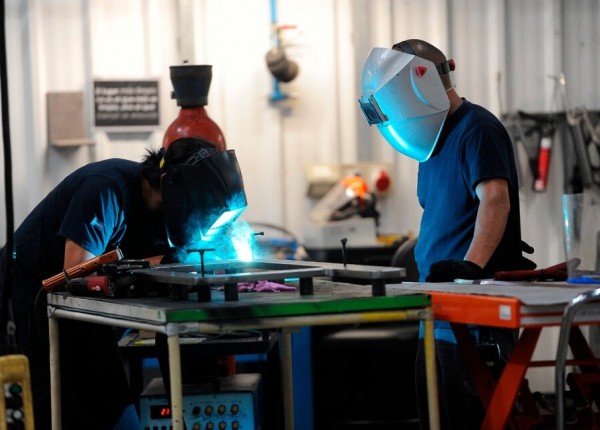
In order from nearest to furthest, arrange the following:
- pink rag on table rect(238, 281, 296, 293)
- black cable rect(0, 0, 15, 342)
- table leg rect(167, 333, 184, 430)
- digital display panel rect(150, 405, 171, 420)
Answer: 1. table leg rect(167, 333, 184, 430)
2. pink rag on table rect(238, 281, 296, 293)
3. black cable rect(0, 0, 15, 342)
4. digital display panel rect(150, 405, 171, 420)

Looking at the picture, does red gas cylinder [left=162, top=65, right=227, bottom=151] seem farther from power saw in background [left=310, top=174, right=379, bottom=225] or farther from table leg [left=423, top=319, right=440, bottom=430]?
table leg [left=423, top=319, right=440, bottom=430]

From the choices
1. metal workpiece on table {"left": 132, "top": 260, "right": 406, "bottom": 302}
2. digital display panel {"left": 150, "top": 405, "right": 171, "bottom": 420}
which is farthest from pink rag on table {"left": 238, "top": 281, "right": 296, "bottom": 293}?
digital display panel {"left": 150, "top": 405, "right": 171, "bottom": 420}

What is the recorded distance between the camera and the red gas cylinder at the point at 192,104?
12.4 feet

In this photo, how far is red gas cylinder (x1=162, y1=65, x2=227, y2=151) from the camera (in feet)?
12.4

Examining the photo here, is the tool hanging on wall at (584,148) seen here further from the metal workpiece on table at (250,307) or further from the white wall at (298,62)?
the metal workpiece on table at (250,307)

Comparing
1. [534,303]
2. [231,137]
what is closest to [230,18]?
[231,137]

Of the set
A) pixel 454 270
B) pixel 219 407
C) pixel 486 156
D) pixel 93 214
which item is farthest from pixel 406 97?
pixel 219 407

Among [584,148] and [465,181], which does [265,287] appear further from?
[584,148]

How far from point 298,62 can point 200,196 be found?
295 cm

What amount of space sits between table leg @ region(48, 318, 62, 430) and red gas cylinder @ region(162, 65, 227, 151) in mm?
1353

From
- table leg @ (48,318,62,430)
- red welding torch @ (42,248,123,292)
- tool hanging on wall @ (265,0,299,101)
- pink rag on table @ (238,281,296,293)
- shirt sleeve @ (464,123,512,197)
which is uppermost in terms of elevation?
tool hanging on wall @ (265,0,299,101)

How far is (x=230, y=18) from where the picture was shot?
5.25 metres

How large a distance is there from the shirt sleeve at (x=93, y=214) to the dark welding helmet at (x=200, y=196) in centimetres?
25

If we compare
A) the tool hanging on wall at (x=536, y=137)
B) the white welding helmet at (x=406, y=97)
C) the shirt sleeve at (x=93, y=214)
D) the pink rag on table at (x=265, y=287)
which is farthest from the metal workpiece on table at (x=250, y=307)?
the tool hanging on wall at (x=536, y=137)
